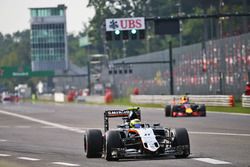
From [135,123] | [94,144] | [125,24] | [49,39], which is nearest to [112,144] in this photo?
[94,144]

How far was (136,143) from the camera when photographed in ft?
55.1

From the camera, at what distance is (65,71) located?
156250mm

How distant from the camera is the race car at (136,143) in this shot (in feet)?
53.5

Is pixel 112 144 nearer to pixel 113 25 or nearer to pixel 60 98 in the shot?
pixel 113 25

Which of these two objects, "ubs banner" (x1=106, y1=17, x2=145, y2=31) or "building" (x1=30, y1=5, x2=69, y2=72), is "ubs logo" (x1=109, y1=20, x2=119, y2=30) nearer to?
"ubs banner" (x1=106, y1=17, x2=145, y2=31)

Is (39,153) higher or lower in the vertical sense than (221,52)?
lower

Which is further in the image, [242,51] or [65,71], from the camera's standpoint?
[65,71]

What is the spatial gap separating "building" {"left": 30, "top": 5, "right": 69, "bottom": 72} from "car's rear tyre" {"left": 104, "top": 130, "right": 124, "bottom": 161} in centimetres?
14506

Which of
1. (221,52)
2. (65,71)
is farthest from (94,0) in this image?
(221,52)

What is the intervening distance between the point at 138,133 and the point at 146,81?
252ft

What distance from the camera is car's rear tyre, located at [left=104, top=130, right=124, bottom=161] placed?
1650 cm

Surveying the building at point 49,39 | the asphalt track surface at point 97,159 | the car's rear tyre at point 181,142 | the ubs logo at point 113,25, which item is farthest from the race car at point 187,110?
the building at point 49,39

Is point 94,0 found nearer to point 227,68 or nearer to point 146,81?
point 146,81

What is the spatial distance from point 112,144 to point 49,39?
151m
